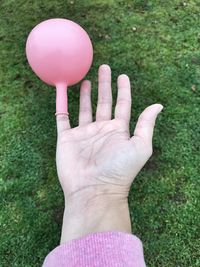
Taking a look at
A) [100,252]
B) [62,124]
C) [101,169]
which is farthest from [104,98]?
[100,252]

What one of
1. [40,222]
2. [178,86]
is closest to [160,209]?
[40,222]

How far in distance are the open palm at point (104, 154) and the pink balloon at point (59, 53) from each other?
16cm

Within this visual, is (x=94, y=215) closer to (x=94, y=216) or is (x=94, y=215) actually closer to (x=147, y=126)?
(x=94, y=216)

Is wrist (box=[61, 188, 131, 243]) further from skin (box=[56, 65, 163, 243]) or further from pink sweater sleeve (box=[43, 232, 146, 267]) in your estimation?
pink sweater sleeve (box=[43, 232, 146, 267])

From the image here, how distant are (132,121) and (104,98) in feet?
0.90

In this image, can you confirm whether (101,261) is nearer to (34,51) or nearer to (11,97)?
(34,51)

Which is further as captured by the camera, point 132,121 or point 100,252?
point 132,121

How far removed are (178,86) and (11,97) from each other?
0.77m

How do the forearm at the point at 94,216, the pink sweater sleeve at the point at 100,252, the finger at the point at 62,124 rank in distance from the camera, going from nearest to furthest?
the pink sweater sleeve at the point at 100,252, the forearm at the point at 94,216, the finger at the point at 62,124

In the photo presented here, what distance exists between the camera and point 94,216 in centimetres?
128

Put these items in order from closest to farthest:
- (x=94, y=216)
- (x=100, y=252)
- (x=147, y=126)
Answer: (x=100, y=252), (x=94, y=216), (x=147, y=126)

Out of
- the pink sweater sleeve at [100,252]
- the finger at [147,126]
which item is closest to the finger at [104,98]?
the finger at [147,126]

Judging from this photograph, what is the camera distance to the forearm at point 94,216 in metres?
1.24

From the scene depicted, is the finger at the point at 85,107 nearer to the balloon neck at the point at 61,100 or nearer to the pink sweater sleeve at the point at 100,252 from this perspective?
the balloon neck at the point at 61,100
